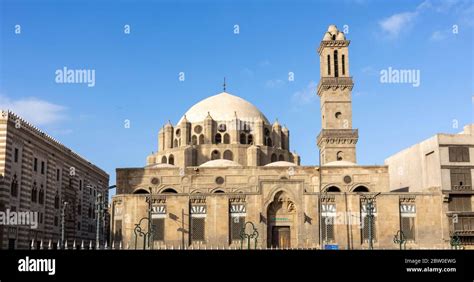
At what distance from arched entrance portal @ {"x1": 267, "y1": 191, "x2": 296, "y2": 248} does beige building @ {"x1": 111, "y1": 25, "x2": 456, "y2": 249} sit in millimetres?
93

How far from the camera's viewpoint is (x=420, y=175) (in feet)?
180

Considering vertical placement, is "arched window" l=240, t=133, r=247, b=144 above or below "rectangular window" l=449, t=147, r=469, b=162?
above

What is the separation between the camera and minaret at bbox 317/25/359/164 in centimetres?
5941

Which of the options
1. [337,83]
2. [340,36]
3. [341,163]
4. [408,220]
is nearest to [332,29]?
[340,36]

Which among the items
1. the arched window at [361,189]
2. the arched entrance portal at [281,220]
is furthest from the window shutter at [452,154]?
the arched entrance portal at [281,220]

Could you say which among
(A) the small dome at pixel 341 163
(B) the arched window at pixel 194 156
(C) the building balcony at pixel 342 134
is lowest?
(A) the small dome at pixel 341 163

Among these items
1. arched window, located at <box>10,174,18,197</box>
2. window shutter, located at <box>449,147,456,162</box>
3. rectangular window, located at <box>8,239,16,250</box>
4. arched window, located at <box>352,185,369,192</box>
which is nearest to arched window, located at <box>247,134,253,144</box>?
arched window, located at <box>352,185,369,192</box>

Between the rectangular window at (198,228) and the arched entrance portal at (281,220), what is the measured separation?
6.09 m

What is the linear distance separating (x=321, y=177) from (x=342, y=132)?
297 inches

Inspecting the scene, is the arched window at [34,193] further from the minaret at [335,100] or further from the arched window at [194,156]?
the minaret at [335,100]

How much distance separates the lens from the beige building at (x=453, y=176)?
4894 cm

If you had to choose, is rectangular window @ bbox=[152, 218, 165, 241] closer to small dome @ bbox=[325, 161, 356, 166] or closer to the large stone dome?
small dome @ bbox=[325, 161, 356, 166]

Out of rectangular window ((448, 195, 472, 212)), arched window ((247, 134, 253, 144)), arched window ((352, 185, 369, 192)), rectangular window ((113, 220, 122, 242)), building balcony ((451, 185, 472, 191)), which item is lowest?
rectangular window ((113, 220, 122, 242))
